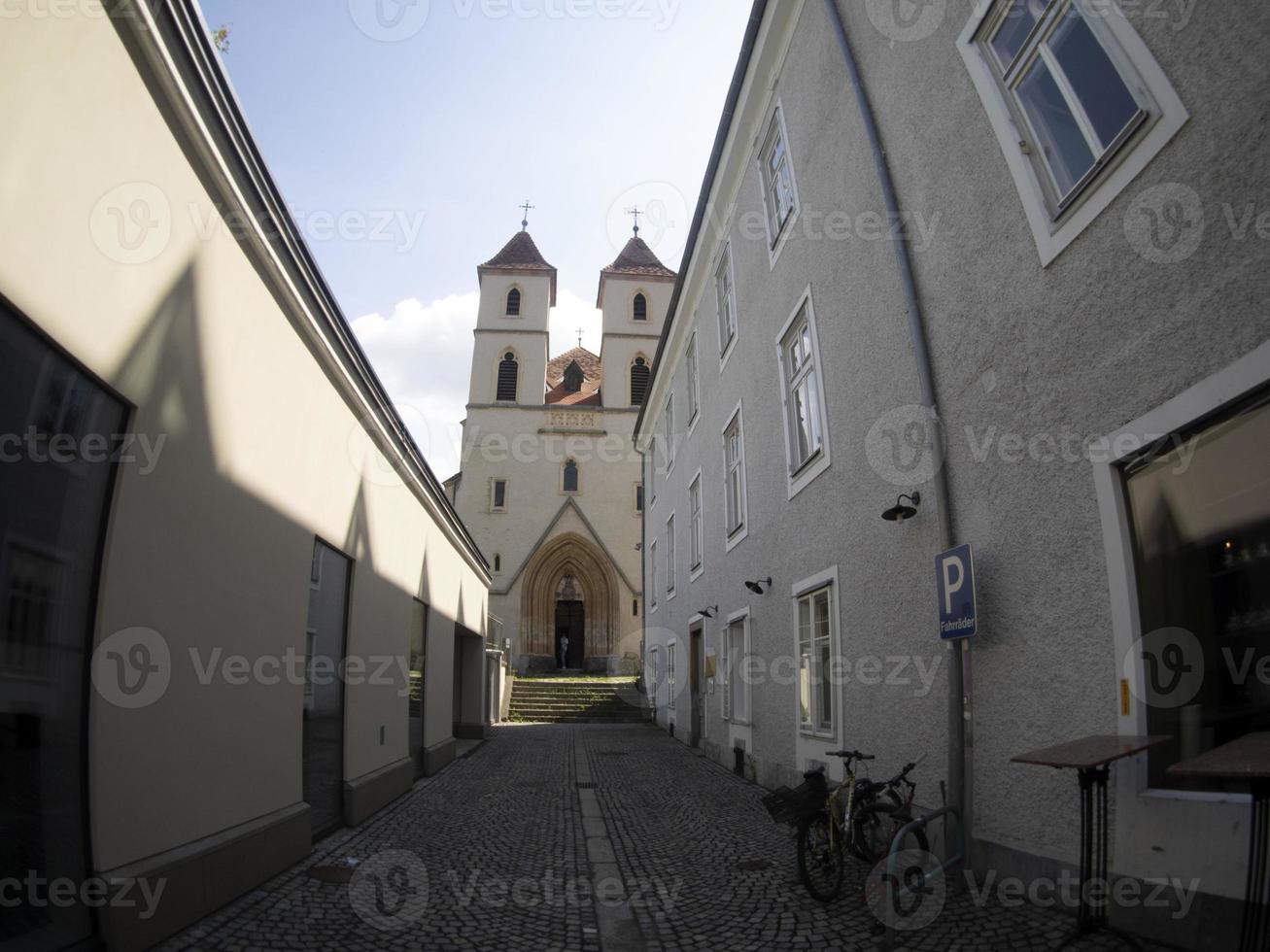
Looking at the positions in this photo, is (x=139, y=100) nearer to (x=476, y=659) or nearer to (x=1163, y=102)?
(x=1163, y=102)

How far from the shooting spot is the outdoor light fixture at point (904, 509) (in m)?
6.12

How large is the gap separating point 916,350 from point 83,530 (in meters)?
5.21

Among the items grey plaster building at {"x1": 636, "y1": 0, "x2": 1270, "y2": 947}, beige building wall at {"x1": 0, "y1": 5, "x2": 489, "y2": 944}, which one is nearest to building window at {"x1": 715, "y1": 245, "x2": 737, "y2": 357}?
grey plaster building at {"x1": 636, "y1": 0, "x2": 1270, "y2": 947}

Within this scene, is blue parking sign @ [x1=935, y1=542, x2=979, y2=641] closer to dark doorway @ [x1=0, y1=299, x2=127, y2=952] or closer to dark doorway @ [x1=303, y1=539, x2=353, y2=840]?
dark doorway @ [x1=0, y1=299, x2=127, y2=952]

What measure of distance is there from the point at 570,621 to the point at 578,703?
12342 mm

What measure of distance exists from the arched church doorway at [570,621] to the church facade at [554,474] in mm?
49

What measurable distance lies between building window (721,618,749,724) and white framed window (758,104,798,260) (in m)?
5.24

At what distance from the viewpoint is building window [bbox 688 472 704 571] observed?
51.3ft

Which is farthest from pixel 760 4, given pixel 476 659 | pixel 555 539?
pixel 555 539

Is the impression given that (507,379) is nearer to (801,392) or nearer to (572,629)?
(572,629)

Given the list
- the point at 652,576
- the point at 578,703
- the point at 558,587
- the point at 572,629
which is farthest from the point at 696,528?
the point at 572,629

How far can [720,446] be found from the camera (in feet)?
43.9

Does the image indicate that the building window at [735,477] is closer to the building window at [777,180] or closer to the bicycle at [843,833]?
the building window at [777,180]

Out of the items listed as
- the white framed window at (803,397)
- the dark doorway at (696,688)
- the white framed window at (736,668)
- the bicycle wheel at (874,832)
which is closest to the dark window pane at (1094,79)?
the white framed window at (803,397)
